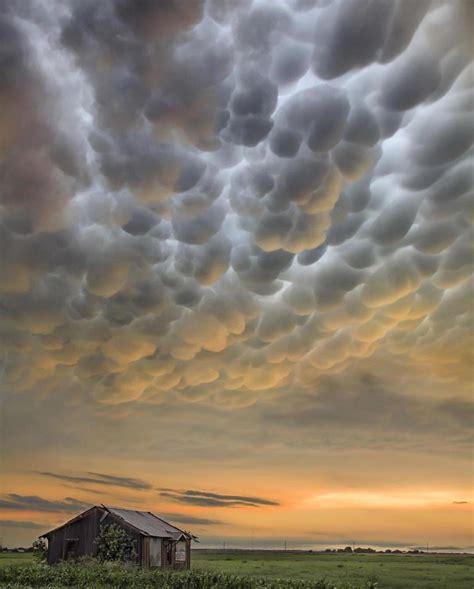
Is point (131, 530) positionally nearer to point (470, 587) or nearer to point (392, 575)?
point (392, 575)

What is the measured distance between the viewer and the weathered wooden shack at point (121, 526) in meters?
64.9

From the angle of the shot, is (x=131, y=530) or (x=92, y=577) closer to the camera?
(x=92, y=577)

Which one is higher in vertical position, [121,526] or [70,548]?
[121,526]

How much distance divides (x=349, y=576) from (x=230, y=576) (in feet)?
90.5

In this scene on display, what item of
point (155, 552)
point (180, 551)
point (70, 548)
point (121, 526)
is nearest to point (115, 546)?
point (121, 526)

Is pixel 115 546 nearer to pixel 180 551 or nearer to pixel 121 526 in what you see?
pixel 121 526

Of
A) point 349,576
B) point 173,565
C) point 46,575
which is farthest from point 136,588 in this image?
point 349,576

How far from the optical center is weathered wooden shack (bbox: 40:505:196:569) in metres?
64.9

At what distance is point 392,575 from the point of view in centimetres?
6750

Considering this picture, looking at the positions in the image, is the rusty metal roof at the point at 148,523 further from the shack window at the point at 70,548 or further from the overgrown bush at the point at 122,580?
the overgrown bush at the point at 122,580

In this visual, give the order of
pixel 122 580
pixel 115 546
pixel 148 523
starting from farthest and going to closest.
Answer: pixel 148 523 → pixel 115 546 → pixel 122 580

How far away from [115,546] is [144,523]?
6.23m

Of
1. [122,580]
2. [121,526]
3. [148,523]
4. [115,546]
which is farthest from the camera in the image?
[148,523]

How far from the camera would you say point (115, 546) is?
64.2 metres
